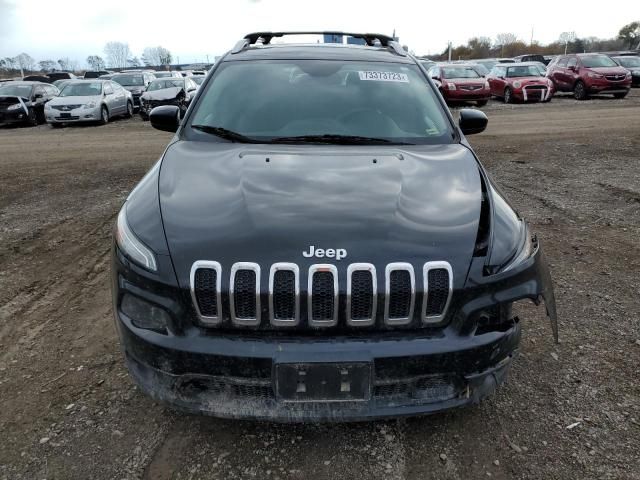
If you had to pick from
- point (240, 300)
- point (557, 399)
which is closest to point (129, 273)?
point (240, 300)

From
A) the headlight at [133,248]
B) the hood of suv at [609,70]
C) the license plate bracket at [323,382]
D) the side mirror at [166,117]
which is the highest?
the hood of suv at [609,70]

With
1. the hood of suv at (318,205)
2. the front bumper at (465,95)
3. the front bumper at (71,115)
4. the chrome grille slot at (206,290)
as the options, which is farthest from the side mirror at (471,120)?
the front bumper at (465,95)

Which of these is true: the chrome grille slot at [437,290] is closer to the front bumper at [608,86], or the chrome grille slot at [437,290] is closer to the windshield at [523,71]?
the windshield at [523,71]

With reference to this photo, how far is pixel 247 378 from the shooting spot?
2111 millimetres

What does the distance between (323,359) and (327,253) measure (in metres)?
0.42

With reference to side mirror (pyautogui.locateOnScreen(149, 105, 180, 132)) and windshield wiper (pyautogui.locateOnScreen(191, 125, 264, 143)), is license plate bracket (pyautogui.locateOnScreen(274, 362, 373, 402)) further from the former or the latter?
side mirror (pyautogui.locateOnScreen(149, 105, 180, 132))

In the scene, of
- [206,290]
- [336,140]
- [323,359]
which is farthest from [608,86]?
[206,290]

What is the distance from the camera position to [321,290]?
207 centimetres

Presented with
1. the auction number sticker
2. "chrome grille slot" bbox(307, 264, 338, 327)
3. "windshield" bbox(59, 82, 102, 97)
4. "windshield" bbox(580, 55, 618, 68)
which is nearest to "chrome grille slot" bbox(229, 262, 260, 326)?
"chrome grille slot" bbox(307, 264, 338, 327)

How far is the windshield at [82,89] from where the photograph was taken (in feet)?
52.6

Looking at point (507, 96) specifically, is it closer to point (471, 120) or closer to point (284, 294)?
point (471, 120)

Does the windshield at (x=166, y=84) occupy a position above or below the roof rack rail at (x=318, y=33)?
below

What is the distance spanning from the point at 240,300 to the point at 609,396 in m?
2.03

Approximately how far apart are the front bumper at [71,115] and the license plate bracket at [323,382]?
1563cm
